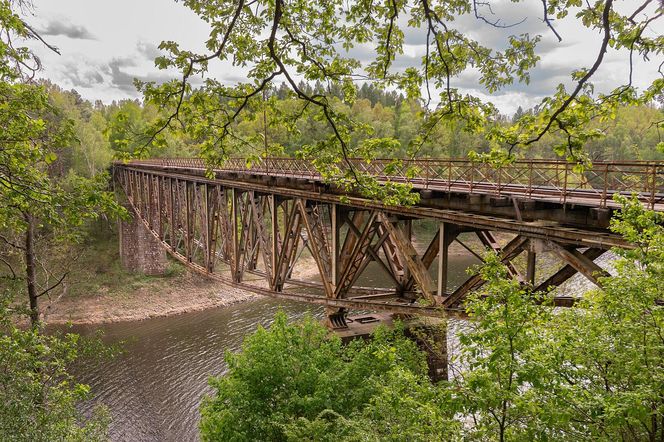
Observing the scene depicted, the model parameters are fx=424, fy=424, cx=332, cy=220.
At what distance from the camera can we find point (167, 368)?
991 inches

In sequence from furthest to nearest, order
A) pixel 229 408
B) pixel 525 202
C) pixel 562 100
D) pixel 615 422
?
pixel 229 408
pixel 525 202
pixel 615 422
pixel 562 100

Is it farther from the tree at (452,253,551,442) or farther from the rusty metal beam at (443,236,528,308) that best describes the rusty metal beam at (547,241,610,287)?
the tree at (452,253,551,442)

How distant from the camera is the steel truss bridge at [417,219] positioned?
329 inches

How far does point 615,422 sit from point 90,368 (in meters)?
26.9

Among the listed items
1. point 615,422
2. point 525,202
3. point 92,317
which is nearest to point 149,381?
point 92,317

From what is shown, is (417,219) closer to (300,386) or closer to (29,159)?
Answer: (300,386)

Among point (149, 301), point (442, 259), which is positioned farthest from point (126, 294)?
point (442, 259)

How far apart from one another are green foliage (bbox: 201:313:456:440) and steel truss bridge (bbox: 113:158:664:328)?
1.50 metres

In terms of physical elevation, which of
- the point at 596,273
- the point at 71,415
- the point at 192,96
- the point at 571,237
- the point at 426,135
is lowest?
the point at 71,415

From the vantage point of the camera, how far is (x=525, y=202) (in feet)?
30.0

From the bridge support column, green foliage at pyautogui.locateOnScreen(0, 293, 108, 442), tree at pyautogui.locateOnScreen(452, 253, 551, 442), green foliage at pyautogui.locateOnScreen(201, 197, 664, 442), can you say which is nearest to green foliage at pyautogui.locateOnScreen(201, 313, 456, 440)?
green foliage at pyautogui.locateOnScreen(201, 197, 664, 442)

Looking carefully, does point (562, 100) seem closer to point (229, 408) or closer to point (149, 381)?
point (229, 408)

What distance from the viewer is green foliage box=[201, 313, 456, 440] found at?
977 cm

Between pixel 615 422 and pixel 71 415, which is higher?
pixel 615 422
